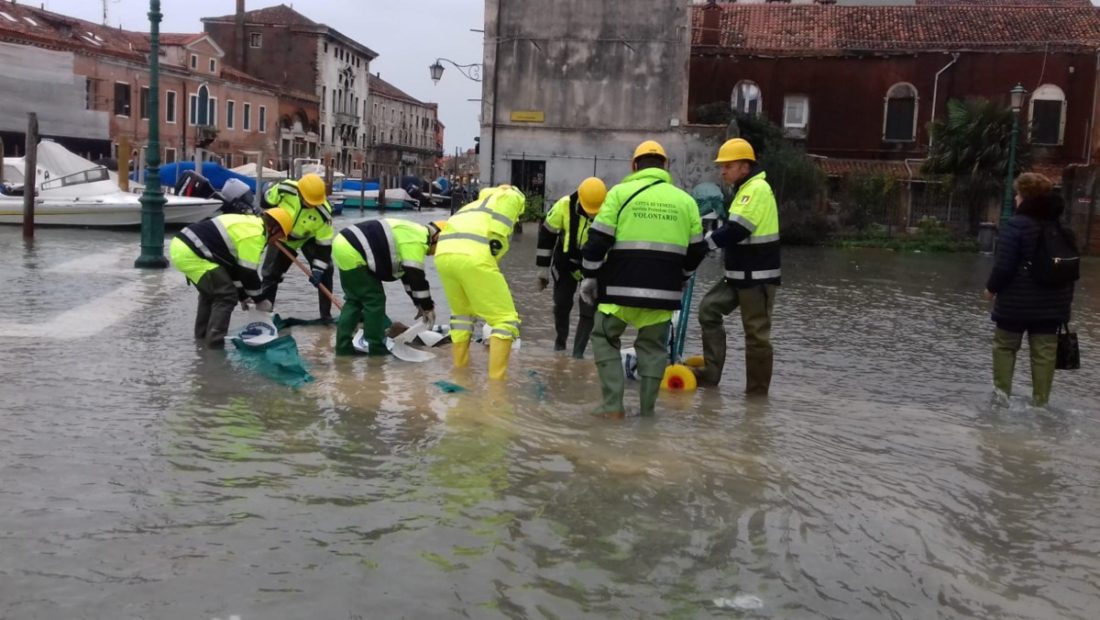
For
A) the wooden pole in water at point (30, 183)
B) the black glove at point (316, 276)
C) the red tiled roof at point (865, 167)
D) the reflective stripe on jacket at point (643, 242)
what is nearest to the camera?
the reflective stripe on jacket at point (643, 242)

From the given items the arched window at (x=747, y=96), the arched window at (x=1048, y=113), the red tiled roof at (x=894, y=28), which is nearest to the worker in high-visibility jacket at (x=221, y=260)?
the arched window at (x=747, y=96)

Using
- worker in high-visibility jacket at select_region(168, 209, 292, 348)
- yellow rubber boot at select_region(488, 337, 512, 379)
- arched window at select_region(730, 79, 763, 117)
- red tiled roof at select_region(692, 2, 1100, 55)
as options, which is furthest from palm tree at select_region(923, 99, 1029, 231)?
worker in high-visibility jacket at select_region(168, 209, 292, 348)

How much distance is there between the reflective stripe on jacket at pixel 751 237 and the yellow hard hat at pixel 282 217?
4247 millimetres

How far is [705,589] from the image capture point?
3.89 metres

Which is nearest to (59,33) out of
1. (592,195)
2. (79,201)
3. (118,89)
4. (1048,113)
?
(118,89)

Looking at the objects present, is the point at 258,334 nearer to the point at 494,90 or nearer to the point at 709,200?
the point at 709,200

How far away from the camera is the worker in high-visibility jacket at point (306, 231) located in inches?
387

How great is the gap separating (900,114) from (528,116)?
1257cm

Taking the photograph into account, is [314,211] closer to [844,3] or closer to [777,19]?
[777,19]

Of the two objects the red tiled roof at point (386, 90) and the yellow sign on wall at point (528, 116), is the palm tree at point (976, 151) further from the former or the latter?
the red tiled roof at point (386, 90)

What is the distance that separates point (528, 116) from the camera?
33.6 m

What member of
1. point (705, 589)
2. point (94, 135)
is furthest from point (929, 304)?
point (94, 135)

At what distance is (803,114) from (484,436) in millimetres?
32862

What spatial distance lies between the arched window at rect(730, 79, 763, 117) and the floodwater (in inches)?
1137
